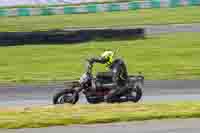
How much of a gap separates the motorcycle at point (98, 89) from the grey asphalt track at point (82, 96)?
1.66ft

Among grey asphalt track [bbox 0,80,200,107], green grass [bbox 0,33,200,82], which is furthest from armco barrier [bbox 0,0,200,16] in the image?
grey asphalt track [bbox 0,80,200,107]

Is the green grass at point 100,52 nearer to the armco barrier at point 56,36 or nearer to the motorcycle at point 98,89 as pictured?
the armco barrier at point 56,36

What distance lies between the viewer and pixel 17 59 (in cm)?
2494

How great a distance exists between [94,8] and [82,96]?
93.2 ft

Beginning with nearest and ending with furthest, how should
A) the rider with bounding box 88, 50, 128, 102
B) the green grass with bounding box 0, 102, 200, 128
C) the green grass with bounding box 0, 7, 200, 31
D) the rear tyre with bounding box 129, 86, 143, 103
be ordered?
the green grass with bounding box 0, 102, 200, 128 → the rider with bounding box 88, 50, 128, 102 → the rear tyre with bounding box 129, 86, 143, 103 → the green grass with bounding box 0, 7, 200, 31

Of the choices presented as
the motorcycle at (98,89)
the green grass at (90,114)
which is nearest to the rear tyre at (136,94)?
the motorcycle at (98,89)

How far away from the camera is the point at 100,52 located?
25.2 m

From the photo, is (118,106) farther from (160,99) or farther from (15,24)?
(15,24)

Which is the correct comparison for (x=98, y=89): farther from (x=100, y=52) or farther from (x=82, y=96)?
(x=100, y=52)

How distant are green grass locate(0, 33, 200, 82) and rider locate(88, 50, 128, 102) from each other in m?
4.81

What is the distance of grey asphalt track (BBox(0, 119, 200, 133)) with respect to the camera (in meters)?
9.54

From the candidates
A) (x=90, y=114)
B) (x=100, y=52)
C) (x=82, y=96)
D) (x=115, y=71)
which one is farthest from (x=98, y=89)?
(x=100, y=52)

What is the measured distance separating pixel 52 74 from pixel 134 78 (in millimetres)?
6733

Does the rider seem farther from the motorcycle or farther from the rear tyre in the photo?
the rear tyre
